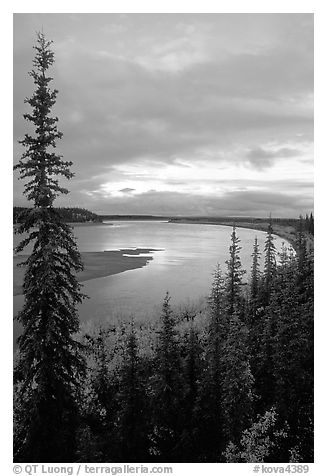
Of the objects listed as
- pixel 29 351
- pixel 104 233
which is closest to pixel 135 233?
pixel 104 233

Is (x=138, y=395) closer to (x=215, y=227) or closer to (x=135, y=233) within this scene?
(x=135, y=233)

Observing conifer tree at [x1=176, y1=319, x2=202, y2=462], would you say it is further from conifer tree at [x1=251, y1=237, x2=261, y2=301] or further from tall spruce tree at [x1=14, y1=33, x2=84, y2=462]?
conifer tree at [x1=251, y1=237, x2=261, y2=301]

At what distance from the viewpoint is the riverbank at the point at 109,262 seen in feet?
38.9

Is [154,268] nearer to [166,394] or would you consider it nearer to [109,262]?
[109,262]

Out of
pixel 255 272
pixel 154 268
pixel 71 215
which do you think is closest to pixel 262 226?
pixel 255 272

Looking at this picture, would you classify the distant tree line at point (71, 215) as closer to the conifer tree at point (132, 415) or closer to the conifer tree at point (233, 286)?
the conifer tree at point (132, 415)

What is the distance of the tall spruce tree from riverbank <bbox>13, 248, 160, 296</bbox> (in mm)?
3647

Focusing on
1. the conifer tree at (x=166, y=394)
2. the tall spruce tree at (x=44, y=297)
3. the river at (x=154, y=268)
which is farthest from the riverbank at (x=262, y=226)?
the tall spruce tree at (x=44, y=297)

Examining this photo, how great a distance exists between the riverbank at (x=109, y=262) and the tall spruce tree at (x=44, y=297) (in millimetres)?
3647

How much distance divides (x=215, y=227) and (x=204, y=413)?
6.73m

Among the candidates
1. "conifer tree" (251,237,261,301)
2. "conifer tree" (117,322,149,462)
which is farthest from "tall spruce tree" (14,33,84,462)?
"conifer tree" (251,237,261,301)

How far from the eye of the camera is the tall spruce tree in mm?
7223

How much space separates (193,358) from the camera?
38.3 ft

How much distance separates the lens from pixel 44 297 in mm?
7668
